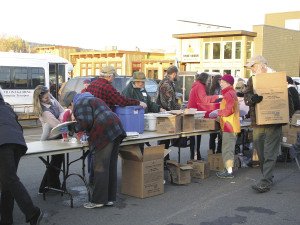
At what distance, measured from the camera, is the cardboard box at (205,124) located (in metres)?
8.19

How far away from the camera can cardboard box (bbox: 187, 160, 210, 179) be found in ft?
26.0

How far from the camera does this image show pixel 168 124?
24.3 feet

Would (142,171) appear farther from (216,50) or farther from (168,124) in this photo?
(216,50)

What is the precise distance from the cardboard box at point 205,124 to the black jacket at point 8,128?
3932 millimetres

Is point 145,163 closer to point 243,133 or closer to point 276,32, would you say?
point 243,133

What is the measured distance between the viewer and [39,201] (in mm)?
6492

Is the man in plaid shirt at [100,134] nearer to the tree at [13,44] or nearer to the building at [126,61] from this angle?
the building at [126,61]

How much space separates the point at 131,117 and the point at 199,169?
70.0 inches

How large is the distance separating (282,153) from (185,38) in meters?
33.4

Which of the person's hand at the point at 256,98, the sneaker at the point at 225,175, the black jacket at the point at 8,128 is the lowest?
the sneaker at the point at 225,175

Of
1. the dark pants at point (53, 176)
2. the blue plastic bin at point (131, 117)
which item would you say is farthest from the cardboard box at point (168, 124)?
the dark pants at point (53, 176)

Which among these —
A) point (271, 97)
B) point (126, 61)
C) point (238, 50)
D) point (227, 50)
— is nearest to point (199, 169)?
point (271, 97)

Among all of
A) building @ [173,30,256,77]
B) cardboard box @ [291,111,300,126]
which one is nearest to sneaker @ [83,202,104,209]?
cardboard box @ [291,111,300,126]

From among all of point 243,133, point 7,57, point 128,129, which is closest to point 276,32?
point 7,57
